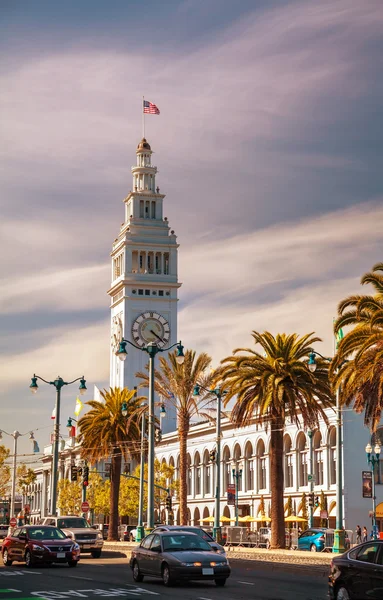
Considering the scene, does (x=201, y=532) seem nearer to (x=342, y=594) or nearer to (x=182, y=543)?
(x=182, y=543)

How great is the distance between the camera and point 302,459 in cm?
8406

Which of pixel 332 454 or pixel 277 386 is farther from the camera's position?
pixel 332 454

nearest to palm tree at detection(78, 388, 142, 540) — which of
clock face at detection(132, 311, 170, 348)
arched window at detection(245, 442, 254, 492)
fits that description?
arched window at detection(245, 442, 254, 492)

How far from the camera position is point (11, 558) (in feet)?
117

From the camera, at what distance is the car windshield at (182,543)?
84.7ft

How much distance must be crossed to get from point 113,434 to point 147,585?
43285 millimetres

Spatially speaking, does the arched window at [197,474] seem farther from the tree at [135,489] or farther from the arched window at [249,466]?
the arched window at [249,466]

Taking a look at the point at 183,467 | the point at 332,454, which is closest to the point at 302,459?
the point at 332,454

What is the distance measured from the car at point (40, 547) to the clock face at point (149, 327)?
116 meters

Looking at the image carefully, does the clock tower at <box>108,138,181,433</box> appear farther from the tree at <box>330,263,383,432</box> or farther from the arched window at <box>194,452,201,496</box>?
the tree at <box>330,263,383,432</box>

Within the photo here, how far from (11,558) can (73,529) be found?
26.9 ft

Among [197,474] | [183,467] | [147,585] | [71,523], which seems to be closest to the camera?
[147,585]

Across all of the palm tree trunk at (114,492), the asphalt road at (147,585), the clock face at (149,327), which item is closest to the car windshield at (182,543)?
the asphalt road at (147,585)

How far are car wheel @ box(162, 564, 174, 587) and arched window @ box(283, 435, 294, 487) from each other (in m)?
61.2
